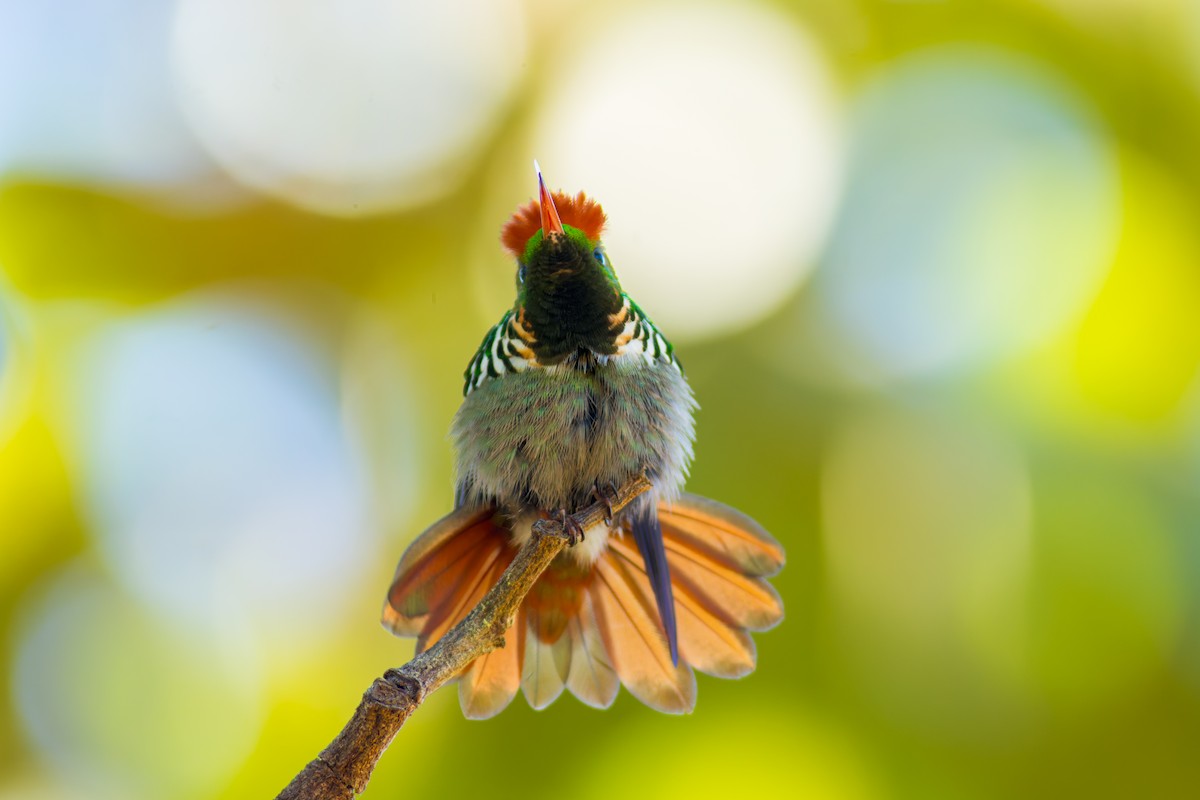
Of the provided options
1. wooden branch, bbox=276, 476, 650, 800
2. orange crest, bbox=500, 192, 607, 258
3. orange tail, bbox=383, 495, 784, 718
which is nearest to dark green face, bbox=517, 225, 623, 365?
orange crest, bbox=500, 192, 607, 258

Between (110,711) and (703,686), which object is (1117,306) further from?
(110,711)

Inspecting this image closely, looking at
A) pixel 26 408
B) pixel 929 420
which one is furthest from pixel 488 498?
pixel 26 408

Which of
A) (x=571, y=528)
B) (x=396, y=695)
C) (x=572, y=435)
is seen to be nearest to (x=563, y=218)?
(x=572, y=435)

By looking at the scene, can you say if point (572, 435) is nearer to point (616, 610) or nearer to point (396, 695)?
point (616, 610)

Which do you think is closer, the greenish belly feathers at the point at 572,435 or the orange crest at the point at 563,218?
the greenish belly feathers at the point at 572,435

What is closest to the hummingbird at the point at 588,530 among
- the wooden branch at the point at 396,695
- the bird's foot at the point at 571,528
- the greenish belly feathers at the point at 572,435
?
the greenish belly feathers at the point at 572,435

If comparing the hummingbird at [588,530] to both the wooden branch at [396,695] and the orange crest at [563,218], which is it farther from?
the wooden branch at [396,695]
